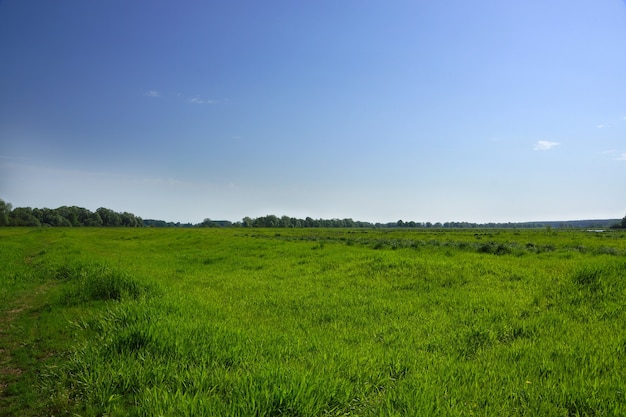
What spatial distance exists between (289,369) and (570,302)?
9258 mm

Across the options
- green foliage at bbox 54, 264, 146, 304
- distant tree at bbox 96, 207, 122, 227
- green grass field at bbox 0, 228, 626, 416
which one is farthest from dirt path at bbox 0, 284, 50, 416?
distant tree at bbox 96, 207, 122, 227

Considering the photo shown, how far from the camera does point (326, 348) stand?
6336mm

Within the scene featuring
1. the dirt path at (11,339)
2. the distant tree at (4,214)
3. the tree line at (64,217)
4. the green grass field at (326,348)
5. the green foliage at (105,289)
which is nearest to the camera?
the green grass field at (326,348)

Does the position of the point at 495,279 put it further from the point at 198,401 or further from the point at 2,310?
the point at 2,310

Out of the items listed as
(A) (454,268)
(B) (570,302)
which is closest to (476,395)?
(B) (570,302)

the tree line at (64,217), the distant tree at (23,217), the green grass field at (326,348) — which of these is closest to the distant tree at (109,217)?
the tree line at (64,217)

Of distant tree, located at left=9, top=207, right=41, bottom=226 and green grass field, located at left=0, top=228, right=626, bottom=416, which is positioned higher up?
distant tree, located at left=9, top=207, right=41, bottom=226

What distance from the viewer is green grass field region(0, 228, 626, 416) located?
426 cm

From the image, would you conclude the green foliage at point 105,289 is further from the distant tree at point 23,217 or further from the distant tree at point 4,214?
the distant tree at point 23,217

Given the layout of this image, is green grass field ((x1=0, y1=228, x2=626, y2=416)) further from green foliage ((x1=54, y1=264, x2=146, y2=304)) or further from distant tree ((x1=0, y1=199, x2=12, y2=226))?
distant tree ((x1=0, y1=199, x2=12, y2=226))

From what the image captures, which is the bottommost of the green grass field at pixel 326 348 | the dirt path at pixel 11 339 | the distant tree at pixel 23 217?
the dirt path at pixel 11 339

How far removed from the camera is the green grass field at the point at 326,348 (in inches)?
168

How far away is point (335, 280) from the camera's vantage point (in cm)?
1443

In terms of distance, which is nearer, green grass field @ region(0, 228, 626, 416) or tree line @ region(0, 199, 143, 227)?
green grass field @ region(0, 228, 626, 416)
